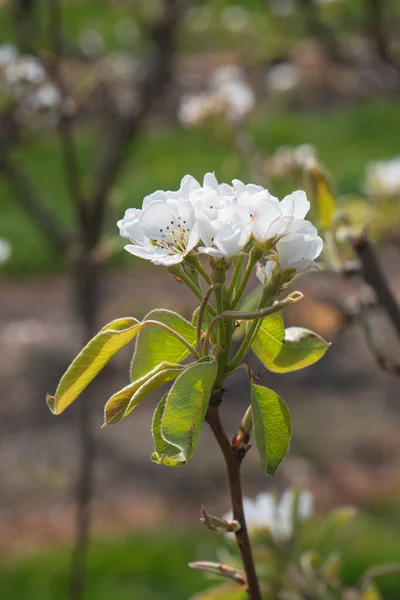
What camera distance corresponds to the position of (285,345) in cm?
61

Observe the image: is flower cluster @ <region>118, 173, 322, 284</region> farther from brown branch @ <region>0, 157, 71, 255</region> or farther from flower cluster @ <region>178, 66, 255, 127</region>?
brown branch @ <region>0, 157, 71, 255</region>

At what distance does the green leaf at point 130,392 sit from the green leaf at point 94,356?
A: 1.1 inches

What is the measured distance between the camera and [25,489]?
147 inches

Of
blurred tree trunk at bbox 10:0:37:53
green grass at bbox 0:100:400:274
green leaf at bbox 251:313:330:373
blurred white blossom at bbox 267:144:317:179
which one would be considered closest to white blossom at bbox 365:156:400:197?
blurred white blossom at bbox 267:144:317:179

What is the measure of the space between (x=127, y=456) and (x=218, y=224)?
3.44 metres

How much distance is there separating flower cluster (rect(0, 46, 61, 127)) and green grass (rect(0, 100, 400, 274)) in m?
5.92

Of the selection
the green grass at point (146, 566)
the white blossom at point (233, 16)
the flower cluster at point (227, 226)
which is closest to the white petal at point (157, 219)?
the flower cluster at point (227, 226)

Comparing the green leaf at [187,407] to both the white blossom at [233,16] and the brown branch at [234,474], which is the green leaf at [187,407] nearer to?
the brown branch at [234,474]

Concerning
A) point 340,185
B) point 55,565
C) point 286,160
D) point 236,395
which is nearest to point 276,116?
point 340,185

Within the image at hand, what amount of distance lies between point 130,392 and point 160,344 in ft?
0.18

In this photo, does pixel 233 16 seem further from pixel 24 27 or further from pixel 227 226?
pixel 227 226

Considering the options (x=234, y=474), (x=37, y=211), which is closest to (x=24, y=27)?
(x=37, y=211)

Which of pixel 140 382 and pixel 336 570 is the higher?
pixel 140 382

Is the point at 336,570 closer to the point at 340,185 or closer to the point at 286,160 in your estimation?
the point at 286,160
